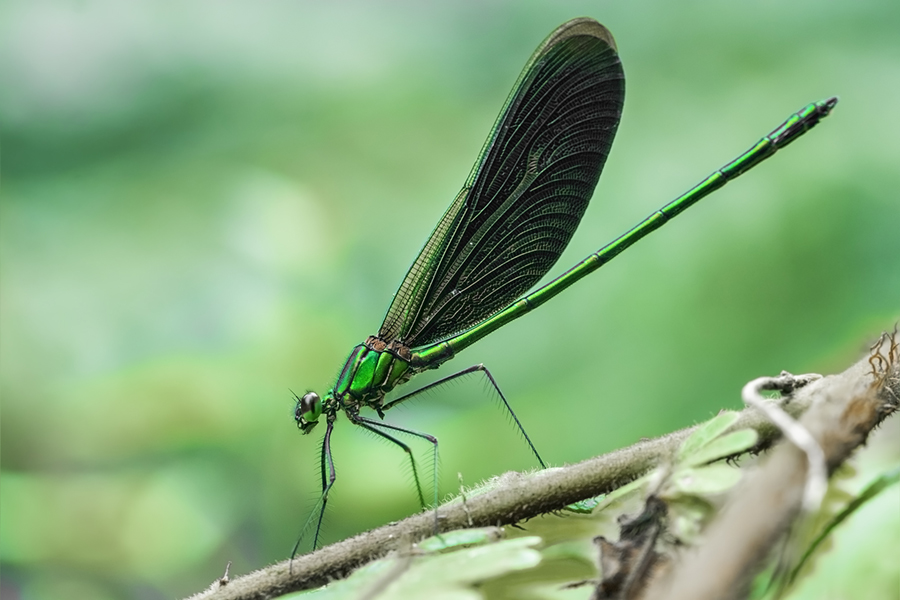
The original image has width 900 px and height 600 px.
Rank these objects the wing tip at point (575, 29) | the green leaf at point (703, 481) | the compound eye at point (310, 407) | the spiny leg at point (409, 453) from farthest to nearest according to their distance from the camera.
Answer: the compound eye at point (310, 407), the wing tip at point (575, 29), the spiny leg at point (409, 453), the green leaf at point (703, 481)

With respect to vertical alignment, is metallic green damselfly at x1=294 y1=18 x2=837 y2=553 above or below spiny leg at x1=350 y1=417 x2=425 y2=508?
above

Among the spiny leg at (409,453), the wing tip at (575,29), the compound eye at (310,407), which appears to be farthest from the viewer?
the compound eye at (310,407)

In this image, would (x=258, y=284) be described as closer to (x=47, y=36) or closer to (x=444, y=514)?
(x=47, y=36)

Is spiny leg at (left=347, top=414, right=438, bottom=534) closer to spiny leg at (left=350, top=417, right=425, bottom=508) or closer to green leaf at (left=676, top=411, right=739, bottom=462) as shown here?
spiny leg at (left=350, top=417, right=425, bottom=508)

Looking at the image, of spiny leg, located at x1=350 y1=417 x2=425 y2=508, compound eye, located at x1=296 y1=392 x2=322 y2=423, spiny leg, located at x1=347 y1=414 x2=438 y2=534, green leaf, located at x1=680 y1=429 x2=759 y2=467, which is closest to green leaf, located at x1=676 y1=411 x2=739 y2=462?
green leaf, located at x1=680 y1=429 x2=759 y2=467

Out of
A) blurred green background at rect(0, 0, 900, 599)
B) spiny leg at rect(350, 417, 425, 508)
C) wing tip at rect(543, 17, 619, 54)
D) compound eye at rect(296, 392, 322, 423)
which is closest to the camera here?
spiny leg at rect(350, 417, 425, 508)

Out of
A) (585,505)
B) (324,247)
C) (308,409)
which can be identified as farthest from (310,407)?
Result: (324,247)

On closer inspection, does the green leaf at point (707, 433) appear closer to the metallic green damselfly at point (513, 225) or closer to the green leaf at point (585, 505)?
the green leaf at point (585, 505)

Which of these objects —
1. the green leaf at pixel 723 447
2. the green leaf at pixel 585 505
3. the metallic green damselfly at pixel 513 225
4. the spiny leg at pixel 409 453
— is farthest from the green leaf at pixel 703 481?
the metallic green damselfly at pixel 513 225
